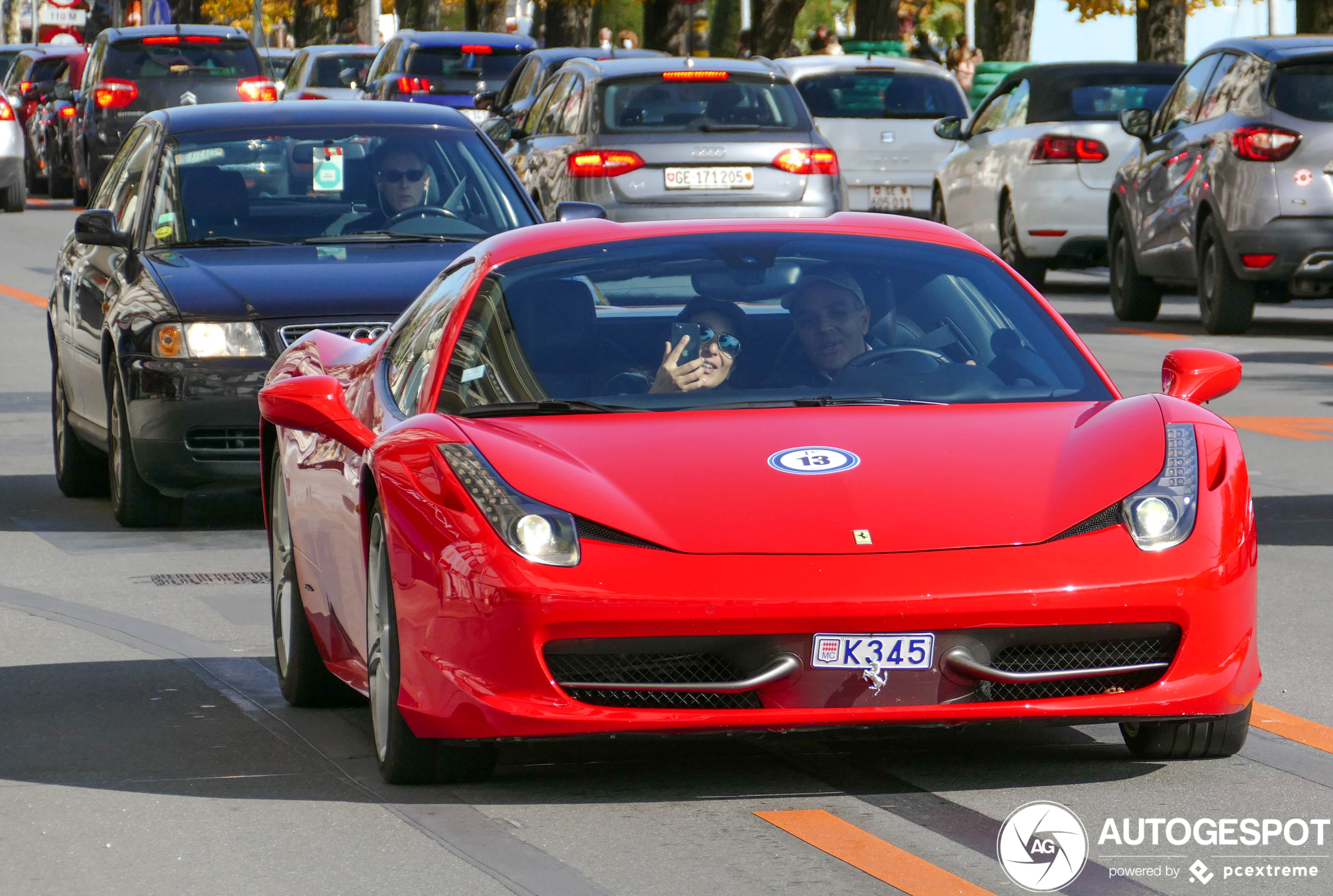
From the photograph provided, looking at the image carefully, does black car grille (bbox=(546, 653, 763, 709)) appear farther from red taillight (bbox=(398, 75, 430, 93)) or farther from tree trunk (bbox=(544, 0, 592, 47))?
tree trunk (bbox=(544, 0, 592, 47))

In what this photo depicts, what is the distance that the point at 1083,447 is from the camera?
5.66 m

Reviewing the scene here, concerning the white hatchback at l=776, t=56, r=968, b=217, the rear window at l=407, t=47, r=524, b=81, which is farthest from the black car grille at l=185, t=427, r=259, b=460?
the rear window at l=407, t=47, r=524, b=81

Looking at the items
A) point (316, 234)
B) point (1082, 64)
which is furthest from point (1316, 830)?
point (1082, 64)

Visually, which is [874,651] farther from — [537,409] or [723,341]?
[723,341]

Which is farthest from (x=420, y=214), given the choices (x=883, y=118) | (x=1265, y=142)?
(x=883, y=118)

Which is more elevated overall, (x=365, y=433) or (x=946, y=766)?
(x=365, y=433)

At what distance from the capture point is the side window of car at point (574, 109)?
781 inches

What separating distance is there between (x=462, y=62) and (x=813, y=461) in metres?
24.4

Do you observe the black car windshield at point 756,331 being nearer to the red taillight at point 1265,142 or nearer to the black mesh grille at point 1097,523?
the black mesh grille at point 1097,523

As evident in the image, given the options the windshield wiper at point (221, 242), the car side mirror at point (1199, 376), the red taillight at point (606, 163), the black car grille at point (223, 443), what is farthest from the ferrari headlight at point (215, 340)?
the red taillight at point (606, 163)

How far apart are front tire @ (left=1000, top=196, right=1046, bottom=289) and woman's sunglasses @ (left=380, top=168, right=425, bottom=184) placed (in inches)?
412

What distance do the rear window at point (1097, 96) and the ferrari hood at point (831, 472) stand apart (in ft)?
50.7

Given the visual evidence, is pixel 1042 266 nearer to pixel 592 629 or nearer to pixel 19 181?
pixel 19 181

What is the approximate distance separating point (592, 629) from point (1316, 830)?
1454 millimetres
